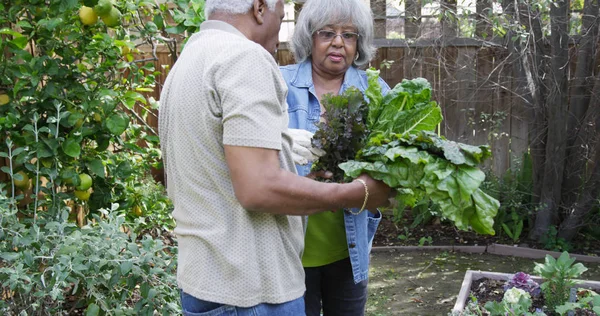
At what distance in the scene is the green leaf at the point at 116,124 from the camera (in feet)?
10.5

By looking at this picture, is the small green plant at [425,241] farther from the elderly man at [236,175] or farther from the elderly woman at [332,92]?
the elderly man at [236,175]

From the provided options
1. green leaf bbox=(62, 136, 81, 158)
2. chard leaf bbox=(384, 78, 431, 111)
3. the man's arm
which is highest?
chard leaf bbox=(384, 78, 431, 111)

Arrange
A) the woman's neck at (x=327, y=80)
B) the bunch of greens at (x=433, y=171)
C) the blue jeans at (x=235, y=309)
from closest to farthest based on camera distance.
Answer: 1. the blue jeans at (x=235, y=309)
2. the bunch of greens at (x=433, y=171)
3. the woman's neck at (x=327, y=80)

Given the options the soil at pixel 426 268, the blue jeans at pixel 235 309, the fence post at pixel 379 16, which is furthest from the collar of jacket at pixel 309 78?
the fence post at pixel 379 16

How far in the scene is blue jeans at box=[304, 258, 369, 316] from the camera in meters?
2.74

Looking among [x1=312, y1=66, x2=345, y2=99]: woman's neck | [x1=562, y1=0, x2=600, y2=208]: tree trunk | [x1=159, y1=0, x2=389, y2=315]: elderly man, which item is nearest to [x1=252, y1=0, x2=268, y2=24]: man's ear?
[x1=159, y1=0, x2=389, y2=315]: elderly man

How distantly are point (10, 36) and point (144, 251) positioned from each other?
1486 mm

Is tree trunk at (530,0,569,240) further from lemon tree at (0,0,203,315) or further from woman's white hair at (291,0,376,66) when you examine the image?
lemon tree at (0,0,203,315)

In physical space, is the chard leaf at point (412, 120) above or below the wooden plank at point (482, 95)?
above

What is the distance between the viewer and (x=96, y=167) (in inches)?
131

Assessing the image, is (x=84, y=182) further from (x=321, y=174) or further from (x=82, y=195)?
(x=321, y=174)

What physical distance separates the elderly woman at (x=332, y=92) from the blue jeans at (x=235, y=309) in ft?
2.55

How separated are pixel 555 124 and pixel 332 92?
3755mm

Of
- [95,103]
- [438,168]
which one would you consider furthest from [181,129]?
[95,103]
